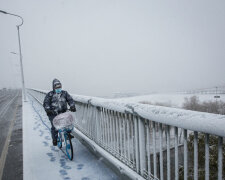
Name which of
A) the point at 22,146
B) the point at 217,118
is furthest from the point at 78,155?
the point at 217,118

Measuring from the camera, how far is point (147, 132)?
8.16 feet

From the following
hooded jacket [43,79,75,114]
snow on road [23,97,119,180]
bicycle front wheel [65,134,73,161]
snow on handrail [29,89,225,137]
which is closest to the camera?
snow on handrail [29,89,225,137]

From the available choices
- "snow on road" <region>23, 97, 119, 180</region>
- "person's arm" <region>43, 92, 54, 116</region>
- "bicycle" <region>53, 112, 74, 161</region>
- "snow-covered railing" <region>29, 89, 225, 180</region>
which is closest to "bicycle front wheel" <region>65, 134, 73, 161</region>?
"bicycle" <region>53, 112, 74, 161</region>

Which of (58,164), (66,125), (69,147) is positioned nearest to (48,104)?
(66,125)

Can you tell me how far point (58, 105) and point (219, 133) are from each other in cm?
396

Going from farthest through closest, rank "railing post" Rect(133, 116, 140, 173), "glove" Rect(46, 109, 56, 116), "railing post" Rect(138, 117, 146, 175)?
1. "glove" Rect(46, 109, 56, 116)
2. "railing post" Rect(133, 116, 140, 173)
3. "railing post" Rect(138, 117, 146, 175)

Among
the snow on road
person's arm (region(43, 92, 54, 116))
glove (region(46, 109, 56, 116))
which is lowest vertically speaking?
the snow on road

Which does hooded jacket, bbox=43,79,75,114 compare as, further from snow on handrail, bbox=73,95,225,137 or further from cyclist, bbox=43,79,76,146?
snow on handrail, bbox=73,95,225,137

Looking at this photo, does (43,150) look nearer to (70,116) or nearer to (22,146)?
(22,146)

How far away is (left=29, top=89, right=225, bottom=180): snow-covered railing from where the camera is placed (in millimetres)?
1618

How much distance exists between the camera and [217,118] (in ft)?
4.88

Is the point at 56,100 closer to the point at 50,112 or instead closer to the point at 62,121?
the point at 50,112

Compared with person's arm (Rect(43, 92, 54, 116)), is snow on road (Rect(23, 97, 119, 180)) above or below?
below

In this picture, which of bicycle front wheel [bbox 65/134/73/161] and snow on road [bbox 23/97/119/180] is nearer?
snow on road [bbox 23/97/119/180]
